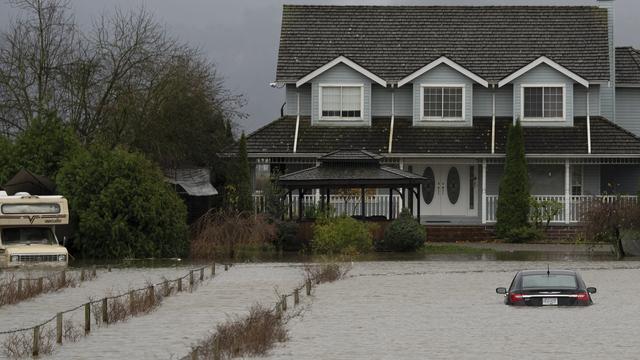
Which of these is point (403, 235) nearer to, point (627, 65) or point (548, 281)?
point (548, 281)

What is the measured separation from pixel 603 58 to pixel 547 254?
42.4 ft

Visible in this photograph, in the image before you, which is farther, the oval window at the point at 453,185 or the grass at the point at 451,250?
the oval window at the point at 453,185

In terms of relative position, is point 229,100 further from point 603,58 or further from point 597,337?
point 597,337

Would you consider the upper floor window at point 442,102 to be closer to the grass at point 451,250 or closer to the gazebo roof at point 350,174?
the gazebo roof at point 350,174

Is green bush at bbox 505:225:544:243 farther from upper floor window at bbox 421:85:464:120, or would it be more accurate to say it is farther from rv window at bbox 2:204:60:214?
rv window at bbox 2:204:60:214

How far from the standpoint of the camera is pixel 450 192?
2207 inches

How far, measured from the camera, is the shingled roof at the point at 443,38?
5659 cm

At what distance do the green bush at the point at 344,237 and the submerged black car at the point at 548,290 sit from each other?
1651cm

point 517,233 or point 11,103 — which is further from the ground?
point 11,103

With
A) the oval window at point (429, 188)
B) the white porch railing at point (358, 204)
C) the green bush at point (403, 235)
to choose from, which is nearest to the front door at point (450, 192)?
the oval window at point (429, 188)

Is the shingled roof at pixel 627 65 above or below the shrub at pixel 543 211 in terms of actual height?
above

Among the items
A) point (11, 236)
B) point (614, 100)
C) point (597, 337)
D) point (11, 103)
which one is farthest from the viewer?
point (614, 100)

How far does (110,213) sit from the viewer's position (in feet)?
151

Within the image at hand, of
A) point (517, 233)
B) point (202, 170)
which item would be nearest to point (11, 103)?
point (202, 170)
